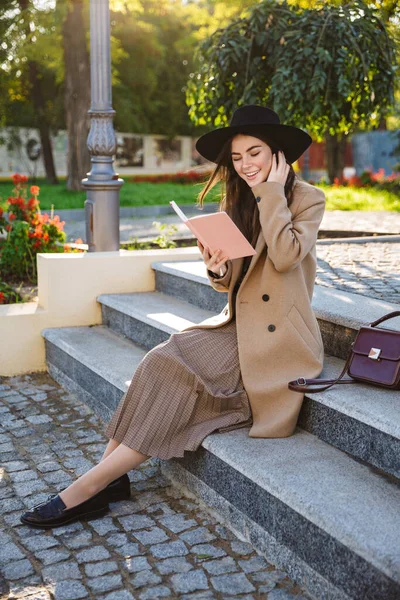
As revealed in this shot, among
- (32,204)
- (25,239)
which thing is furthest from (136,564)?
(32,204)

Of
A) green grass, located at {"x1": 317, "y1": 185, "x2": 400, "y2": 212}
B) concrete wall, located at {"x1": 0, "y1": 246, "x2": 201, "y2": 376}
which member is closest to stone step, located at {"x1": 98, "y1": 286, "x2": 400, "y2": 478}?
concrete wall, located at {"x1": 0, "y1": 246, "x2": 201, "y2": 376}

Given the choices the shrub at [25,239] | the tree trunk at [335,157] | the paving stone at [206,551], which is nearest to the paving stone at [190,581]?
the paving stone at [206,551]

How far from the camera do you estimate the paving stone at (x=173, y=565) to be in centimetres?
288

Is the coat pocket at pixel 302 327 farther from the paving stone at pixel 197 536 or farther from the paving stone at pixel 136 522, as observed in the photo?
the paving stone at pixel 136 522

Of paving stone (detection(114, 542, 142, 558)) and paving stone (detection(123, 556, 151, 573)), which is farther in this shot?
paving stone (detection(114, 542, 142, 558))

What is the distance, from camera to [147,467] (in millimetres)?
3916

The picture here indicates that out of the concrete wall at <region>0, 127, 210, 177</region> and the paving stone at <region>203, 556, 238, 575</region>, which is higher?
the concrete wall at <region>0, 127, 210, 177</region>

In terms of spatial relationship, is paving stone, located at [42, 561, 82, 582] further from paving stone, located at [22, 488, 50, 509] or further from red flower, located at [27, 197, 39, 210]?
red flower, located at [27, 197, 39, 210]

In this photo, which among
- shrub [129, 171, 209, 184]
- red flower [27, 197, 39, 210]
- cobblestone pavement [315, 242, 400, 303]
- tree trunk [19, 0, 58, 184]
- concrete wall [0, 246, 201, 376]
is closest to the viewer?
cobblestone pavement [315, 242, 400, 303]

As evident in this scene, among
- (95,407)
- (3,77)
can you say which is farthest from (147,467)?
(3,77)

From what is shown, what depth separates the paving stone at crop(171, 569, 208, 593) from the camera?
9.03ft

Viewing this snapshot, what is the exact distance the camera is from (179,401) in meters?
3.34

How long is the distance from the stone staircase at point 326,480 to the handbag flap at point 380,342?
0.18 meters

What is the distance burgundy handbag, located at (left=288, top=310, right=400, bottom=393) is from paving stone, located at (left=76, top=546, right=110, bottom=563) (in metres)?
1.05
